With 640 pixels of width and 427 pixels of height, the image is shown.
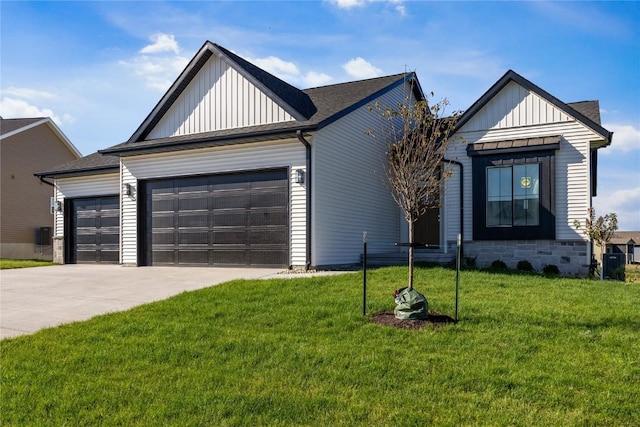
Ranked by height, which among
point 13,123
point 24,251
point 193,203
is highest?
point 13,123

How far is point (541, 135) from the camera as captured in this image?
13047 millimetres

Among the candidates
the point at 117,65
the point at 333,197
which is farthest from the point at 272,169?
the point at 117,65

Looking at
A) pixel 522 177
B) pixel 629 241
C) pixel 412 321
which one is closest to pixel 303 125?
pixel 522 177

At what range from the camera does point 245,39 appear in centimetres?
1296

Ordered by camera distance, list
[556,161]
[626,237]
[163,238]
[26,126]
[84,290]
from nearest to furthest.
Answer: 1. [84,290]
2. [556,161]
3. [163,238]
4. [26,126]
5. [626,237]

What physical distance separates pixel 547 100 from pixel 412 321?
964cm

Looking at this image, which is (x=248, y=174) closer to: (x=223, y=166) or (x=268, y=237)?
(x=223, y=166)

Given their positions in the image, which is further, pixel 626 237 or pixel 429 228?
pixel 626 237

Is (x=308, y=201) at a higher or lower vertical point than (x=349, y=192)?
lower

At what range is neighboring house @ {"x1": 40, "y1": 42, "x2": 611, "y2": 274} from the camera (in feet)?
39.3

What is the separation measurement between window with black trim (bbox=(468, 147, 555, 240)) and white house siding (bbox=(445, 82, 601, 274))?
19 cm

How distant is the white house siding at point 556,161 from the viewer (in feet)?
40.9

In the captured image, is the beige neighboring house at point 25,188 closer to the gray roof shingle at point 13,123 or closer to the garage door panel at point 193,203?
the gray roof shingle at point 13,123

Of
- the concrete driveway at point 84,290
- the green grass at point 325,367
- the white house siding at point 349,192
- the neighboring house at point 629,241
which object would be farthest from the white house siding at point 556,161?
the neighboring house at point 629,241
